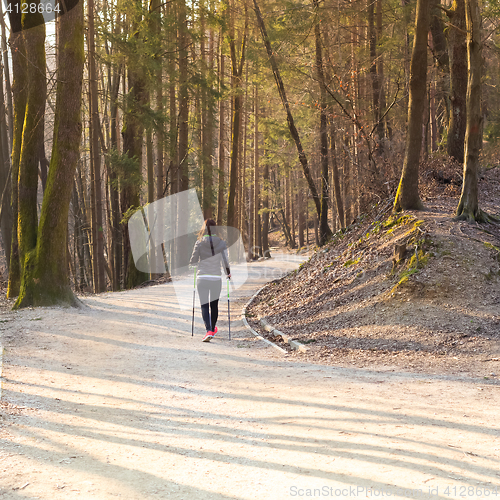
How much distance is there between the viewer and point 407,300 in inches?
341

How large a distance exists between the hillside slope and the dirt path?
1105mm

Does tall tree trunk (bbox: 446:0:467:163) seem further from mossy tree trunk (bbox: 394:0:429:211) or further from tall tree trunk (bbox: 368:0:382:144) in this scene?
mossy tree trunk (bbox: 394:0:429:211)

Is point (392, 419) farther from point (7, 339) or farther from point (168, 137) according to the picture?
point (168, 137)

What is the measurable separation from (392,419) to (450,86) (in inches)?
531

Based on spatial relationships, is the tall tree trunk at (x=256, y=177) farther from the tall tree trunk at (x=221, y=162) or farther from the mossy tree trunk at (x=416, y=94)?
the mossy tree trunk at (x=416, y=94)

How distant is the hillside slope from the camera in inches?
283

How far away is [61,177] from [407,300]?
295 inches

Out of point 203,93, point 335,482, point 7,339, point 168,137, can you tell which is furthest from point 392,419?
point 203,93

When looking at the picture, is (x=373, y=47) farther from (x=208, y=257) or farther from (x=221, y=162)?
(x=208, y=257)

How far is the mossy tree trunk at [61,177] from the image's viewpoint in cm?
1012

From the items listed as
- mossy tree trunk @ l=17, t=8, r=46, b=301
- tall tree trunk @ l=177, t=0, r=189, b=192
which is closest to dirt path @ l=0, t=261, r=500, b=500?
mossy tree trunk @ l=17, t=8, r=46, b=301

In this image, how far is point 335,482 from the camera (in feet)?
10.6

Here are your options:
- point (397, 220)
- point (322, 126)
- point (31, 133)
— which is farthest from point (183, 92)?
point (397, 220)

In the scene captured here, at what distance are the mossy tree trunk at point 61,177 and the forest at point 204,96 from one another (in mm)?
26
